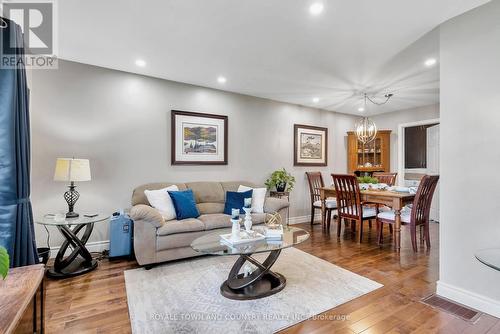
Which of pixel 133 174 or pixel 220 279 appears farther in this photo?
pixel 133 174

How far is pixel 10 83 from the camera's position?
188cm

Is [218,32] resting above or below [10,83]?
above

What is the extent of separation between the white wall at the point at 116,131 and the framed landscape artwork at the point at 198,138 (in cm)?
12

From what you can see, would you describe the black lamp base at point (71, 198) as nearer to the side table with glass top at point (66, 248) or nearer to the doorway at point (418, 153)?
the side table with glass top at point (66, 248)

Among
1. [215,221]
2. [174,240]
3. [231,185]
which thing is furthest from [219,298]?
[231,185]

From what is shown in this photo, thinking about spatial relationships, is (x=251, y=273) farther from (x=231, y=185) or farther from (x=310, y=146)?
(x=310, y=146)

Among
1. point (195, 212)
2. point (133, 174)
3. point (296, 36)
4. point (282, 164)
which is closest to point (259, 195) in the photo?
point (195, 212)

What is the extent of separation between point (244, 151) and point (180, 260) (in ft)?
7.47

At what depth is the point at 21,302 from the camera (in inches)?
42.9

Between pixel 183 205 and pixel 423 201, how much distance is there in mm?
3287

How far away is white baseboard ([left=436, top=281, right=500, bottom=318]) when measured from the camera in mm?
2037

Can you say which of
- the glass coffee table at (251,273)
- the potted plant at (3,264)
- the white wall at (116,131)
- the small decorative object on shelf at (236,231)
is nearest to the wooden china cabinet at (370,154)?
the white wall at (116,131)

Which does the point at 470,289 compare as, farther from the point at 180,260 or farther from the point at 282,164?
the point at 282,164

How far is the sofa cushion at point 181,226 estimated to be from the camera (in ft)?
9.74
